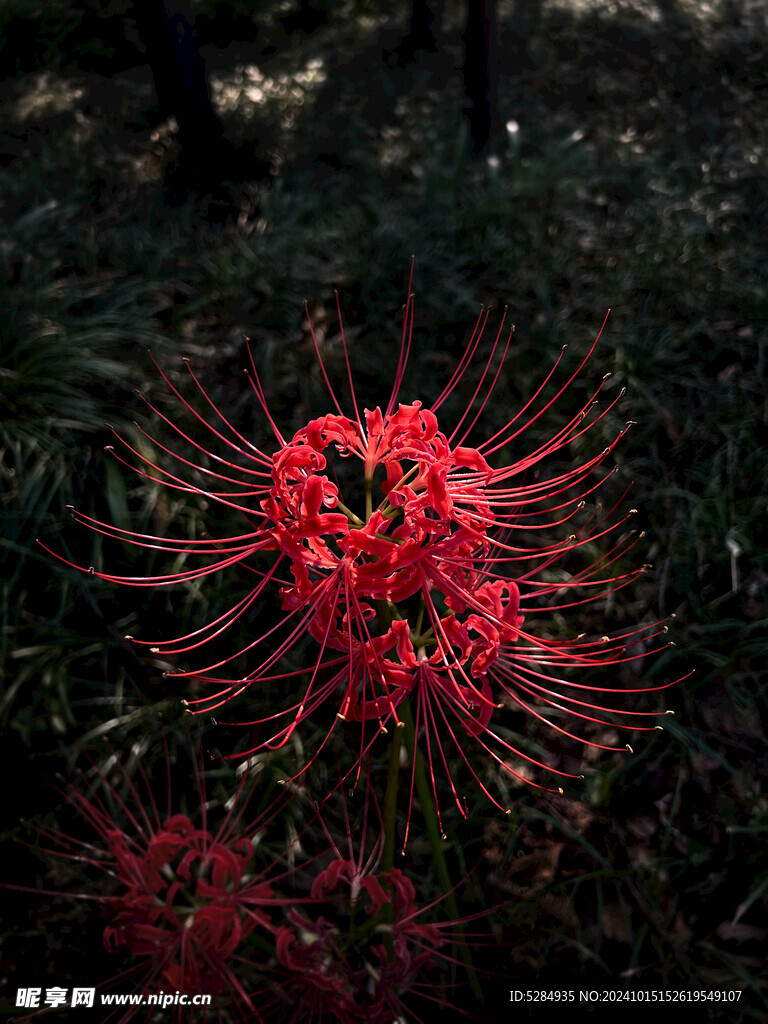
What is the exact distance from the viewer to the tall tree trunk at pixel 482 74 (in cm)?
344

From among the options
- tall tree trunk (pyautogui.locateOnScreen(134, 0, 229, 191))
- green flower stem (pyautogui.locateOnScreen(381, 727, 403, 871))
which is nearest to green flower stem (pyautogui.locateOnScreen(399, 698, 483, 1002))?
green flower stem (pyautogui.locateOnScreen(381, 727, 403, 871))

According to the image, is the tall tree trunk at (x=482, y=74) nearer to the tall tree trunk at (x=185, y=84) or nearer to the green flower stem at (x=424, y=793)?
the tall tree trunk at (x=185, y=84)

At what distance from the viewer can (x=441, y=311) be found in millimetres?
2893

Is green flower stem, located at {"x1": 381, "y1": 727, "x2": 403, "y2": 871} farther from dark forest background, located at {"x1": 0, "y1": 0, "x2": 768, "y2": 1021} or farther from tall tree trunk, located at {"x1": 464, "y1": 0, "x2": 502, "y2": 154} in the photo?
tall tree trunk, located at {"x1": 464, "y1": 0, "x2": 502, "y2": 154}

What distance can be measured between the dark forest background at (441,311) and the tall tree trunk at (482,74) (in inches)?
0.6

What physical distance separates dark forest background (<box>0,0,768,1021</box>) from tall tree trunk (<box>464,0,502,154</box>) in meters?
0.02

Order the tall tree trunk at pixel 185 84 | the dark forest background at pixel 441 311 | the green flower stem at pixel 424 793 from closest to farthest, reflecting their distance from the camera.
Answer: the green flower stem at pixel 424 793 → the dark forest background at pixel 441 311 → the tall tree trunk at pixel 185 84

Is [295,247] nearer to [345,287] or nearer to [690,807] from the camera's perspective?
[345,287]

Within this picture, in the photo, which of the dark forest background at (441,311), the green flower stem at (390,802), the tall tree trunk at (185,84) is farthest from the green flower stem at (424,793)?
the tall tree trunk at (185,84)

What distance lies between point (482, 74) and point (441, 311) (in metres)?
1.52

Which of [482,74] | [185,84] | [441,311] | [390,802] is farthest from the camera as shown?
[482,74]

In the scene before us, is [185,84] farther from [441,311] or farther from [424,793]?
[424,793]

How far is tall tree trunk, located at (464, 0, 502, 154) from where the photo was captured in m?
3.44

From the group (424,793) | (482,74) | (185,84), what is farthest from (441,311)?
(424,793)
